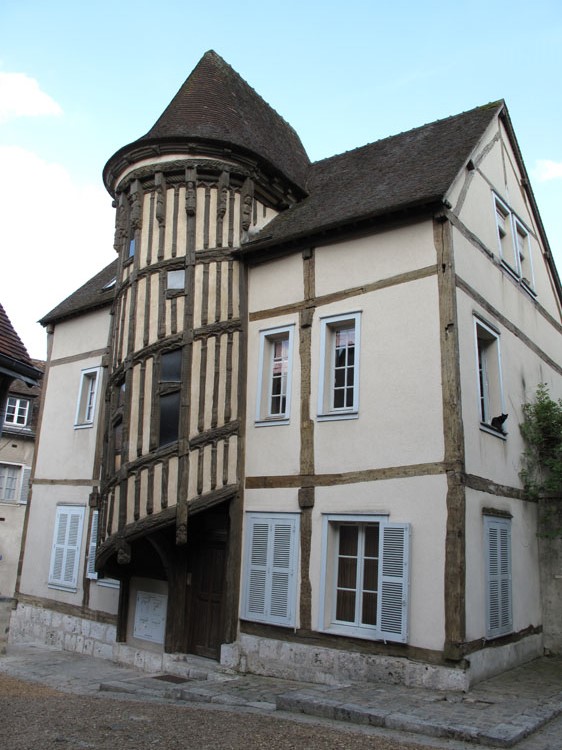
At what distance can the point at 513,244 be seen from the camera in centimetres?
Result: 1124

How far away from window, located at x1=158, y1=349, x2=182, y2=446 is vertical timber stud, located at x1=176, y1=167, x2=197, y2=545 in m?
0.15

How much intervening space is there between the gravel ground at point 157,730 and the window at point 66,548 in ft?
16.1

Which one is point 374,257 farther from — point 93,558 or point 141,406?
point 93,558

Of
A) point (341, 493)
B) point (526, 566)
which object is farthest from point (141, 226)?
point (526, 566)

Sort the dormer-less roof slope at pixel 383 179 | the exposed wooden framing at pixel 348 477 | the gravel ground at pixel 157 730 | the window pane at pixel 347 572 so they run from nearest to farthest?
the gravel ground at pixel 157 730, the exposed wooden framing at pixel 348 477, the window pane at pixel 347 572, the dormer-less roof slope at pixel 383 179

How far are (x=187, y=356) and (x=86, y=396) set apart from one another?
4.61 meters

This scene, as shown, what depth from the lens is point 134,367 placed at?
1016cm

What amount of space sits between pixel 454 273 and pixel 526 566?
4.44 meters

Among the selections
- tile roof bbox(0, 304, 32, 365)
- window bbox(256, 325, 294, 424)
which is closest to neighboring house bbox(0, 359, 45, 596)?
window bbox(256, 325, 294, 424)

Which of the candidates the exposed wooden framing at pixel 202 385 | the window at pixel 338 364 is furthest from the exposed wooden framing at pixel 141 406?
the window at pixel 338 364

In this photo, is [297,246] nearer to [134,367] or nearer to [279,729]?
[134,367]

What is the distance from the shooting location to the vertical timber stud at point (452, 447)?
7531 millimetres

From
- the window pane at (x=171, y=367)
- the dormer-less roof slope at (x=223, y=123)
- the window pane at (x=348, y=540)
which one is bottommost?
the window pane at (x=348, y=540)

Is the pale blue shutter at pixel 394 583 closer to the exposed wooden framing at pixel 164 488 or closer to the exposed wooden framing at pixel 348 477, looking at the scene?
the exposed wooden framing at pixel 348 477
